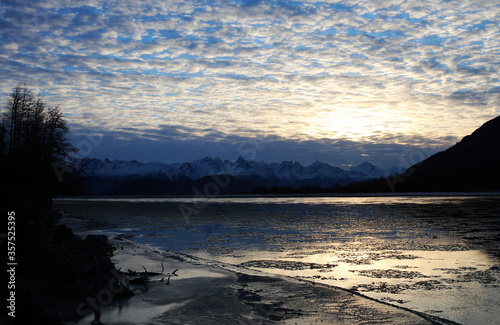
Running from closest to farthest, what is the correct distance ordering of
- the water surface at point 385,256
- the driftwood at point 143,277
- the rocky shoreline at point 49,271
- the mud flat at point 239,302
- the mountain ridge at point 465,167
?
1. the mud flat at point 239,302
2. the rocky shoreline at point 49,271
3. the water surface at point 385,256
4. the driftwood at point 143,277
5. the mountain ridge at point 465,167

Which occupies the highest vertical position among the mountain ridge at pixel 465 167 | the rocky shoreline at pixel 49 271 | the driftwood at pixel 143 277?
the mountain ridge at pixel 465 167

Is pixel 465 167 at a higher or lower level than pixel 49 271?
higher

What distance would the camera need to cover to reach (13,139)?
140ft

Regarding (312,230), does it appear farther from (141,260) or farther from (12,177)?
(12,177)

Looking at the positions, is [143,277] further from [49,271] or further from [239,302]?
[239,302]

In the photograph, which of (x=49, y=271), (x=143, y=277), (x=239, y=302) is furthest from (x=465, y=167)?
(x=49, y=271)

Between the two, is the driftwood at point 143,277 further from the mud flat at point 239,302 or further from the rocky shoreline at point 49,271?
the rocky shoreline at point 49,271

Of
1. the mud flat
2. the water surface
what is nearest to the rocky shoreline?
the mud flat

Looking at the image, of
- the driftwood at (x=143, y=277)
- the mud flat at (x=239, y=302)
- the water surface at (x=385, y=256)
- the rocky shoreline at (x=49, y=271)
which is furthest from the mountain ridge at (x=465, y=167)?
the rocky shoreline at (x=49, y=271)

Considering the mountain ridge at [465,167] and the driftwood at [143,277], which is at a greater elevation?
the mountain ridge at [465,167]

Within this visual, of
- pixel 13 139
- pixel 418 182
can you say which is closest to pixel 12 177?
pixel 13 139

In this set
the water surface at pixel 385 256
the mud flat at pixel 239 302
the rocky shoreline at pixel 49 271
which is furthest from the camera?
the water surface at pixel 385 256

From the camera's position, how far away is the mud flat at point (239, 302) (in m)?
8.06

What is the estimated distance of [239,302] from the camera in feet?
30.7
